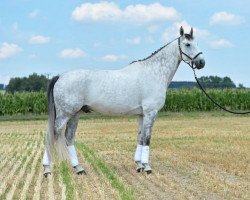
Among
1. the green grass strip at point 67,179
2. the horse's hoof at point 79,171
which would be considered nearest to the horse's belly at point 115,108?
the horse's hoof at point 79,171

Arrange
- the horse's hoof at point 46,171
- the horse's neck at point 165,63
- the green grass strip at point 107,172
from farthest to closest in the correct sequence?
the horse's neck at point 165,63
the horse's hoof at point 46,171
the green grass strip at point 107,172

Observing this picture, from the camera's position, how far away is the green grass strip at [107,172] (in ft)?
29.9

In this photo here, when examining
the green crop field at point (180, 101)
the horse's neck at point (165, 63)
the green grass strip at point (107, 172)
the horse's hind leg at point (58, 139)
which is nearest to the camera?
the green grass strip at point (107, 172)

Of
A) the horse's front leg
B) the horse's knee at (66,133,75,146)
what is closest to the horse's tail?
the horse's knee at (66,133,75,146)

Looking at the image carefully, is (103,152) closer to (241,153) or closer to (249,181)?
(241,153)

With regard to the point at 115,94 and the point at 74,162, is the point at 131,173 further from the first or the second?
the point at 115,94

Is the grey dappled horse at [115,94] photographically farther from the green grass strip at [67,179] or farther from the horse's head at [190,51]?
the green grass strip at [67,179]

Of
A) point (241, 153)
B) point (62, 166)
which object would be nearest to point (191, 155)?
point (241, 153)

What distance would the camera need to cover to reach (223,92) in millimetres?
49312

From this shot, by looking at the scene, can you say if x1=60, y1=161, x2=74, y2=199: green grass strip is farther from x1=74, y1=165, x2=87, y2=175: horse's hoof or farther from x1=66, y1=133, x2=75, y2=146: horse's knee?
x1=66, y1=133, x2=75, y2=146: horse's knee

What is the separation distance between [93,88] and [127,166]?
2344mm

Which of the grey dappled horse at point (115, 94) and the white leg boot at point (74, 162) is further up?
the grey dappled horse at point (115, 94)

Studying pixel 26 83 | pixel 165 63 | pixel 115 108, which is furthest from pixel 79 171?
pixel 26 83

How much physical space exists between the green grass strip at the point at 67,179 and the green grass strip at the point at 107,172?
705mm
